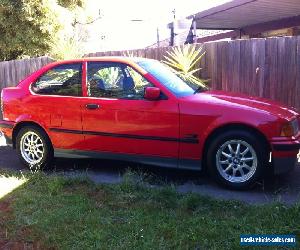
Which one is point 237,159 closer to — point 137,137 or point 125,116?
point 137,137

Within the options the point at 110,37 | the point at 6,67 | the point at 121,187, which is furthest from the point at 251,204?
the point at 110,37

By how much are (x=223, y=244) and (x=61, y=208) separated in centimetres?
188

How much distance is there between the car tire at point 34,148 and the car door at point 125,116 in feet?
2.38

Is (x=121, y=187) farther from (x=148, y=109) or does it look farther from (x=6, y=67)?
(x=6, y=67)

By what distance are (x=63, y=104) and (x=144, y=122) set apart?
1.32 meters

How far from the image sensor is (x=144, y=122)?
5.67 metres

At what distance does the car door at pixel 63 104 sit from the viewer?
6160 mm

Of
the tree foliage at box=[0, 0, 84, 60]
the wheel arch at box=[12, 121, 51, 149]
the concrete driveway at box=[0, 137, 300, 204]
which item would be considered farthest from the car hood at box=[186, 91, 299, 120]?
the tree foliage at box=[0, 0, 84, 60]

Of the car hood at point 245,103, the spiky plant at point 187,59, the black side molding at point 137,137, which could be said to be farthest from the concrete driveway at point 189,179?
the spiky plant at point 187,59

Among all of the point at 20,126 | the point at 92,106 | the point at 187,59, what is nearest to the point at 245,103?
the point at 92,106

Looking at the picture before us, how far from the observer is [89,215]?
14.6ft

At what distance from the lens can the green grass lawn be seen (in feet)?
12.7

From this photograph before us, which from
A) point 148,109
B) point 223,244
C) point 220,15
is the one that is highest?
A: point 220,15

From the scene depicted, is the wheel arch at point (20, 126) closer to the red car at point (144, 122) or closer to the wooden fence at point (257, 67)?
the red car at point (144, 122)
